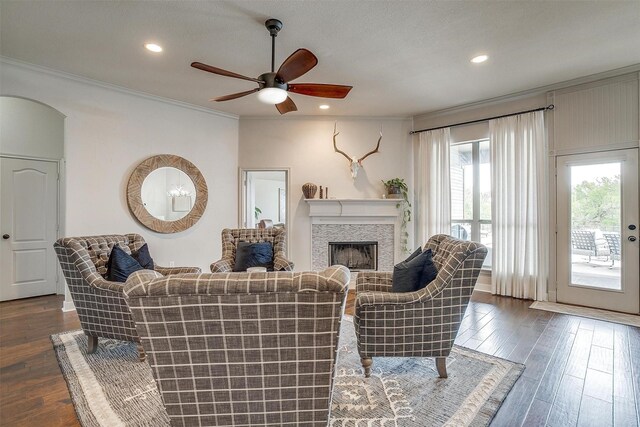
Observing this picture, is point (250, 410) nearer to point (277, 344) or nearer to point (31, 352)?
point (277, 344)

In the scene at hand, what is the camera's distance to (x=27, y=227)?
443 centimetres

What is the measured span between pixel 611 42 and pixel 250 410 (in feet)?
14.2

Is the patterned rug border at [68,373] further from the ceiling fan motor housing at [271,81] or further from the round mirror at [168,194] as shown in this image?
the ceiling fan motor housing at [271,81]

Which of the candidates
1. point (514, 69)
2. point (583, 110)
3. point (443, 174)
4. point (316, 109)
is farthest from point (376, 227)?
point (583, 110)

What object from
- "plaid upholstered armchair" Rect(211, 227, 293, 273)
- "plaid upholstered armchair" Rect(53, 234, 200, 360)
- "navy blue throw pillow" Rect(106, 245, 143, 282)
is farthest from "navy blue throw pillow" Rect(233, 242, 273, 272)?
"plaid upholstered armchair" Rect(53, 234, 200, 360)

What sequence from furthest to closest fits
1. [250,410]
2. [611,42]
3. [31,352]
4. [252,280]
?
[611,42]
[31,352]
[250,410]
[252,280]

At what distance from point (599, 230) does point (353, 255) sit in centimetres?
326

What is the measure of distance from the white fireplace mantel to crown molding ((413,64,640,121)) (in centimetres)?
158

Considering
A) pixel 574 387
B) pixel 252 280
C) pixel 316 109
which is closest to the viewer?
pixel 252 280

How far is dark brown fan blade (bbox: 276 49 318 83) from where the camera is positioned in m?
→ 2.24

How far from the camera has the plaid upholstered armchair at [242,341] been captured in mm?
1123

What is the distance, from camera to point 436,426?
172 cm

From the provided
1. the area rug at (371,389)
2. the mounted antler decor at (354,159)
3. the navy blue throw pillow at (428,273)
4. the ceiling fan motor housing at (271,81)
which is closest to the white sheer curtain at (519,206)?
the mounted antler decor at (354,159)

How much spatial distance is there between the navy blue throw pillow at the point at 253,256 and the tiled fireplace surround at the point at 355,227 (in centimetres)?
144
